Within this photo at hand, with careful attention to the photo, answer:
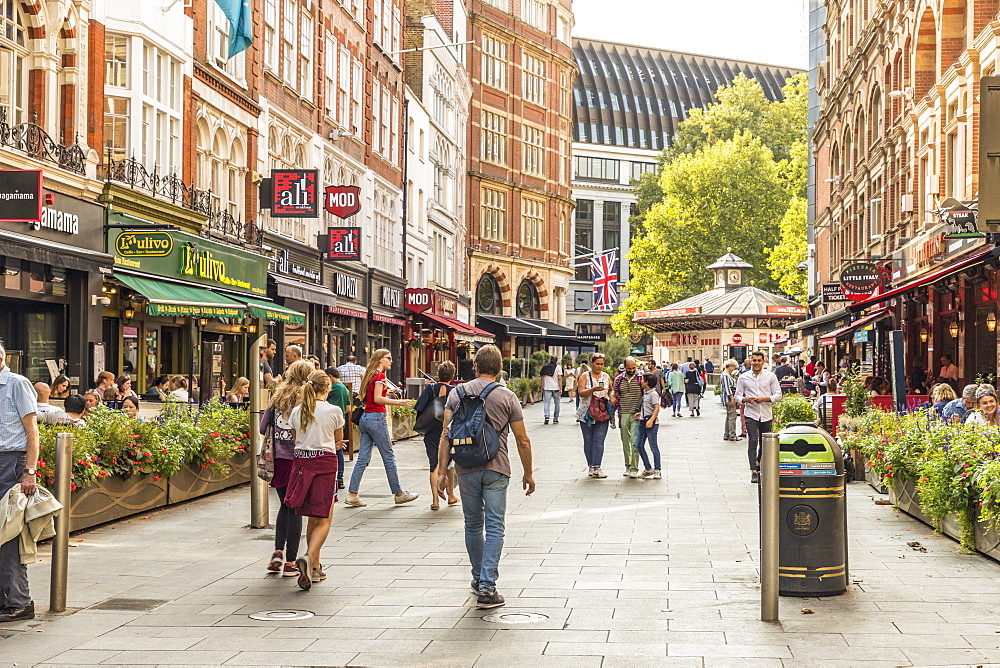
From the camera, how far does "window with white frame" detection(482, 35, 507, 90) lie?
2581 inches

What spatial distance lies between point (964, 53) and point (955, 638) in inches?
800

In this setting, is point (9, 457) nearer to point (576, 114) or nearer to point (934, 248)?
point (934, 248)

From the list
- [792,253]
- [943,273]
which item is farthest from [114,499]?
[792,253]

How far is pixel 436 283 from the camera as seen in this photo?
5278 centimetres

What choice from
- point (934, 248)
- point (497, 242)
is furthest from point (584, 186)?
point (934, 248)

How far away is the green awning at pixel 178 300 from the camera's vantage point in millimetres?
19750

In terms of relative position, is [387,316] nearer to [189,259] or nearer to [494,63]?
[189,259]

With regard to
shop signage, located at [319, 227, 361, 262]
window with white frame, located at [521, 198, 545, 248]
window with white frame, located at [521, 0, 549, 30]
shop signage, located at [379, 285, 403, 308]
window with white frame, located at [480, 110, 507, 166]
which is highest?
window with white frame, located at [521, 0, 549, 30]

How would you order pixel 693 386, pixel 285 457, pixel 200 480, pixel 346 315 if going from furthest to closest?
pixel 693 386 → pixel 346 315 → pixel 200 480 → pixel 285 457

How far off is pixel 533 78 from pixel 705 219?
43.1ft

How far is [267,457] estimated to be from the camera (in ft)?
33.0

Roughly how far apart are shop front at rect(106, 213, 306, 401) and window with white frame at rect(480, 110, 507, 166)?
124ft

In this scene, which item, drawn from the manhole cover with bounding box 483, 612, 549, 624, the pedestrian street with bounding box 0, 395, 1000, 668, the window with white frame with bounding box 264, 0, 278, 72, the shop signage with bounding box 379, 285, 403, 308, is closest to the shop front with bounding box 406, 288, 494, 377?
the shop signage with bounding box 379, 285, 403, 308

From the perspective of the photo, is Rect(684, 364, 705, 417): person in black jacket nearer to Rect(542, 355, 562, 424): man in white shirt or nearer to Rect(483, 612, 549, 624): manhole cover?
Rect(542, 355, 562, 424): man in white shirt
